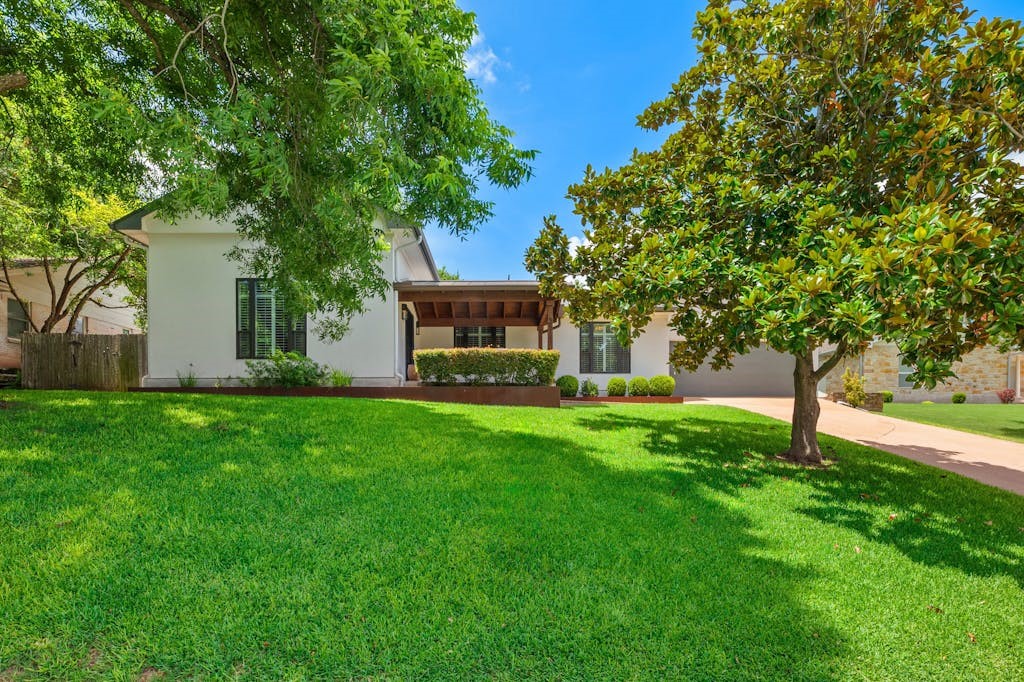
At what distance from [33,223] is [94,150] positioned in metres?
7.31

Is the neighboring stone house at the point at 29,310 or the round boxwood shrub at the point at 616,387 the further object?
the neighboring stone house at the point at 29,310

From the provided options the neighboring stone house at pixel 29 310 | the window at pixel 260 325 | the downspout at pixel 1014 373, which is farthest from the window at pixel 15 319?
the downspout at pixel 1014 373

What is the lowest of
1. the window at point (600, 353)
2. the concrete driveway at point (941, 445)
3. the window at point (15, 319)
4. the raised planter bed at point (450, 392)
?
the concrete driveway at point (941, 445)

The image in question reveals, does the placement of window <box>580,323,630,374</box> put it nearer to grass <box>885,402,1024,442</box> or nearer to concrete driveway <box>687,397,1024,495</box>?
concrete driveway <box>687,397,1024,495</box>

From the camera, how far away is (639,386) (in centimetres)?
1505

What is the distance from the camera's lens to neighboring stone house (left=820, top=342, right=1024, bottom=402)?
18562 mm

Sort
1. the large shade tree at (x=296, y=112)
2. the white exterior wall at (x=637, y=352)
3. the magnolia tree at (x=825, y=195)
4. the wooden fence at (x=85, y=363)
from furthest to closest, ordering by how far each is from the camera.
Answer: the white exterior wall at (x=637, y=352) → the wooden fence at (x=85, y=363) → the large shade tree at (x=296, y=112) → the magnolia tree at (x=825, y=195)

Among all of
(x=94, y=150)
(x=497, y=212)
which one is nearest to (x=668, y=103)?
(x=497, y=212)

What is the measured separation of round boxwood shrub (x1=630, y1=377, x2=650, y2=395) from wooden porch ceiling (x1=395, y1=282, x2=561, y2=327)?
340 centimetres

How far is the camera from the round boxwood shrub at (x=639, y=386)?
49.4 ft

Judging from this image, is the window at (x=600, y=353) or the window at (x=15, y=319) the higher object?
the window at (x=15, y=319)

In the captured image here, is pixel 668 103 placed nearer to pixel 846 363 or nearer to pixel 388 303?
pixel 388 303

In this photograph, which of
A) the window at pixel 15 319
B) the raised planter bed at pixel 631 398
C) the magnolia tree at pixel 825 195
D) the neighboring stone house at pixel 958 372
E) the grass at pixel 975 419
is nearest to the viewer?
the magnolia tree at pixel 825 195

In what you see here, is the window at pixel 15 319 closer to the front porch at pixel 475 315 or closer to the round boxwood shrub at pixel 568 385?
the front porch at pixel 475 315
